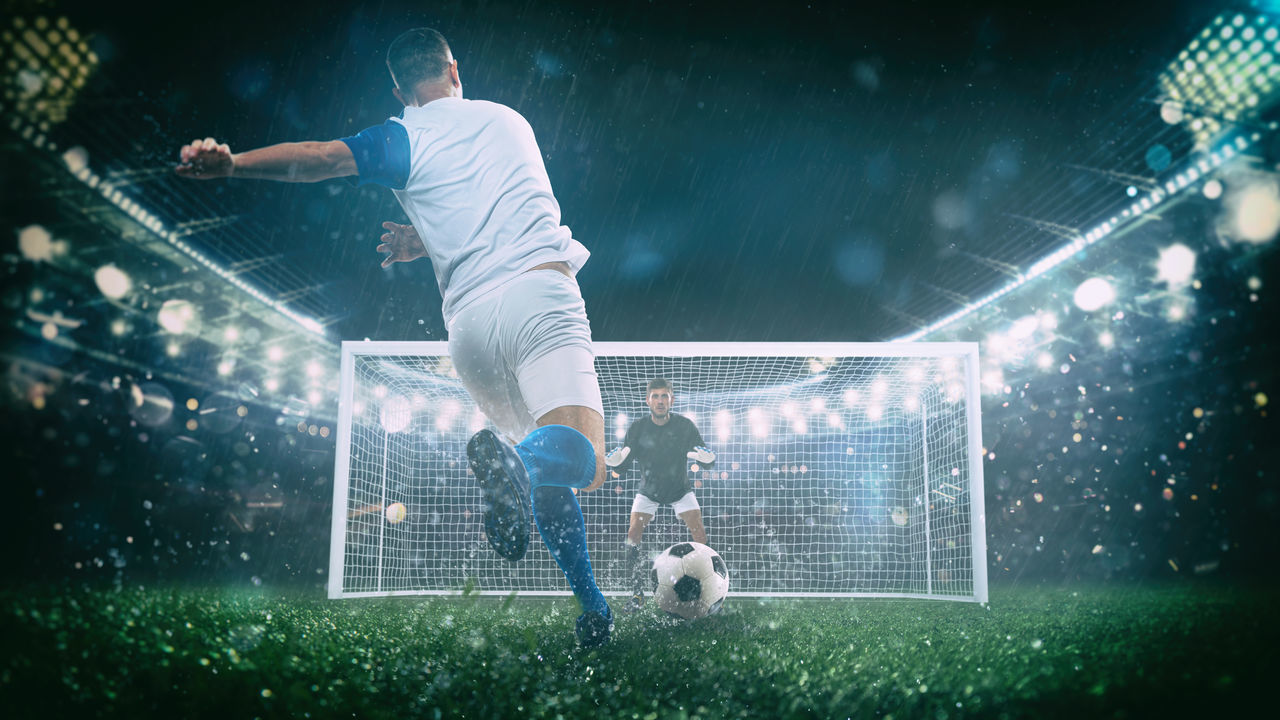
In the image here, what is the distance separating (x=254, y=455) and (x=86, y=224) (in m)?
8.12

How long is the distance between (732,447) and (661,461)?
126cm

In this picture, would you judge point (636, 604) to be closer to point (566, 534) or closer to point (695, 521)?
point (695, 521)

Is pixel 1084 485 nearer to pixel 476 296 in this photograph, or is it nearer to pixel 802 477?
pixel 802 477

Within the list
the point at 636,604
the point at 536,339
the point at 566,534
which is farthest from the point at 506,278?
the point at 636,604

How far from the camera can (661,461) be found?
544 centimetres

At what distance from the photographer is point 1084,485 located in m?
7.74

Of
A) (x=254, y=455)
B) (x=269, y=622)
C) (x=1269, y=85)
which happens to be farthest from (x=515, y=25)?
(x=254, y=455)

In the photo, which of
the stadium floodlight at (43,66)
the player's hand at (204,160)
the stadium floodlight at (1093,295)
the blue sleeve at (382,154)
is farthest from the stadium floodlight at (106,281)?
the stadium floodlight at (1093,295)

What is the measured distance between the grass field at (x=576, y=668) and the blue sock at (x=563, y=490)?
250mm

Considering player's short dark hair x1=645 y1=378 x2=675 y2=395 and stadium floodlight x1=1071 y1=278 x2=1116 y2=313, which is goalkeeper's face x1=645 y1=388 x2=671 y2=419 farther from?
stadium floodlight x1=1071 y1=278 x2=1116 y2=313

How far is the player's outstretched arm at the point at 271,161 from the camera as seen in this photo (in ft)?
5.82

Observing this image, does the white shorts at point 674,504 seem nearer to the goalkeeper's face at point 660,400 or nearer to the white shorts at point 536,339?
the goalkeeper's face at point 660,400

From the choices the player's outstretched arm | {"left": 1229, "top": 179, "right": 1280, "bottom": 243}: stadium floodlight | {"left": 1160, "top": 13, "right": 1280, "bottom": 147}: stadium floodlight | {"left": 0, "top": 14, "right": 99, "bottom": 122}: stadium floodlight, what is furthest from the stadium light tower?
{"left": 0, "top": 14, "right": 99, "bottom": 122}: stadium floodlight

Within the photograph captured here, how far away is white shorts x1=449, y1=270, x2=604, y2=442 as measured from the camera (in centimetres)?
207
